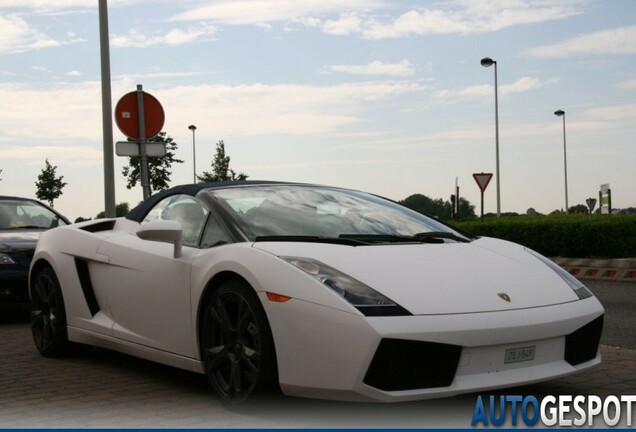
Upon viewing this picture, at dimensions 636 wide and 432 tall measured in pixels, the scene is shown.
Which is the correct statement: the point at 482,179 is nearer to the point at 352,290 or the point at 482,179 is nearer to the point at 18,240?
the point at 18,240

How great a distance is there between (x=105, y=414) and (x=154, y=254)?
3.30ft

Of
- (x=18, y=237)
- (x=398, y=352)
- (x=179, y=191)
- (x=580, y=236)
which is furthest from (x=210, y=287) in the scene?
(x=580, y=236)

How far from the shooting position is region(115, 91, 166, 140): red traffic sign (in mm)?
10633

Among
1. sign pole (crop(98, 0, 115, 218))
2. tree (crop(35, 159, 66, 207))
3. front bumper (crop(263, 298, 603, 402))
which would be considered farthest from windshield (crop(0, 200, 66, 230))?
tree (crop(35, 159, 66, 207))

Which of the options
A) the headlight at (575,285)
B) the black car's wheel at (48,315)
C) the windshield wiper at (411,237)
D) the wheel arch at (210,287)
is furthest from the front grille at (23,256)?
the headlight at (575,285)

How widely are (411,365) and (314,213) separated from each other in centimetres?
135

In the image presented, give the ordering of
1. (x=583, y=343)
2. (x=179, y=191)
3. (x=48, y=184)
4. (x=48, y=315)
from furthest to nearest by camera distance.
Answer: (x=48, y=184) < (x=48, y=315) < (x=179, y=191) < (x=583, y=343)

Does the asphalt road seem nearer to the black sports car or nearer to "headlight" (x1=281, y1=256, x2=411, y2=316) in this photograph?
"headlight" (x1=281, y1=256, x2=411, y2=316)

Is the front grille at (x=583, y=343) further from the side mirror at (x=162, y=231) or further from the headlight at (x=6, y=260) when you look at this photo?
the headlight at (x=6, y=260)

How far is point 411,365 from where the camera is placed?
3.89 m

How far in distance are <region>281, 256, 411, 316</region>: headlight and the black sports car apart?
555 cm

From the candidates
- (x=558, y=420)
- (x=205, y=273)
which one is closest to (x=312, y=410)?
(x=205, y=273)

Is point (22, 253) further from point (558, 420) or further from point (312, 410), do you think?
point (558, 420)

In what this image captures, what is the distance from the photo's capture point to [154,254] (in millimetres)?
5137
